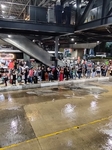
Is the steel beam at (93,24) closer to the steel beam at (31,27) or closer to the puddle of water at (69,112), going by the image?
the steel beam at (31,27)

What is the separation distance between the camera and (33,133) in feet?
17.0

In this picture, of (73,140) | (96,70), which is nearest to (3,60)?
(96,70)

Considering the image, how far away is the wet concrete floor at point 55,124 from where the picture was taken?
4.60m

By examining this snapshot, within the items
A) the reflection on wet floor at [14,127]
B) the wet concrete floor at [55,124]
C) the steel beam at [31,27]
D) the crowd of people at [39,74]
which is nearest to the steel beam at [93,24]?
the steel beam at [31,27]

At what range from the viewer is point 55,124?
19.4 feet

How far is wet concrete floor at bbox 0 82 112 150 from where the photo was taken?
460cm

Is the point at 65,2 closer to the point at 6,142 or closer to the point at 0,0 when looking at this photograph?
the point at 0,0

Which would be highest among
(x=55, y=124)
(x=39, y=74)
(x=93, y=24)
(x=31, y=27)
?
(x=93, y=24)

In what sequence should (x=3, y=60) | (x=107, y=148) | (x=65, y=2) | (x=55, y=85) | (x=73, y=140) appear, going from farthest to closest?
(x=3, y=60)
(x=65, y=2)
(x=55, y=85)
(x=73, y=140)
(x=107, y=148)

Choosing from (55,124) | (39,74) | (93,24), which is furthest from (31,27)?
(55,124)

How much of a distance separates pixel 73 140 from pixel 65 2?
627 inches

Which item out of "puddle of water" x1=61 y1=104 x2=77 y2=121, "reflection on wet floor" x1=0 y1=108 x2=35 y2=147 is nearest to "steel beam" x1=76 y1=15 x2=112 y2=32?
"puddle of water" x1=61 y1=104 x2=77 y2=121

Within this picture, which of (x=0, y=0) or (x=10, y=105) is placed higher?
(x=0, y=0)

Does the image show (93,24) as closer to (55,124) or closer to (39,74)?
(39,74)
